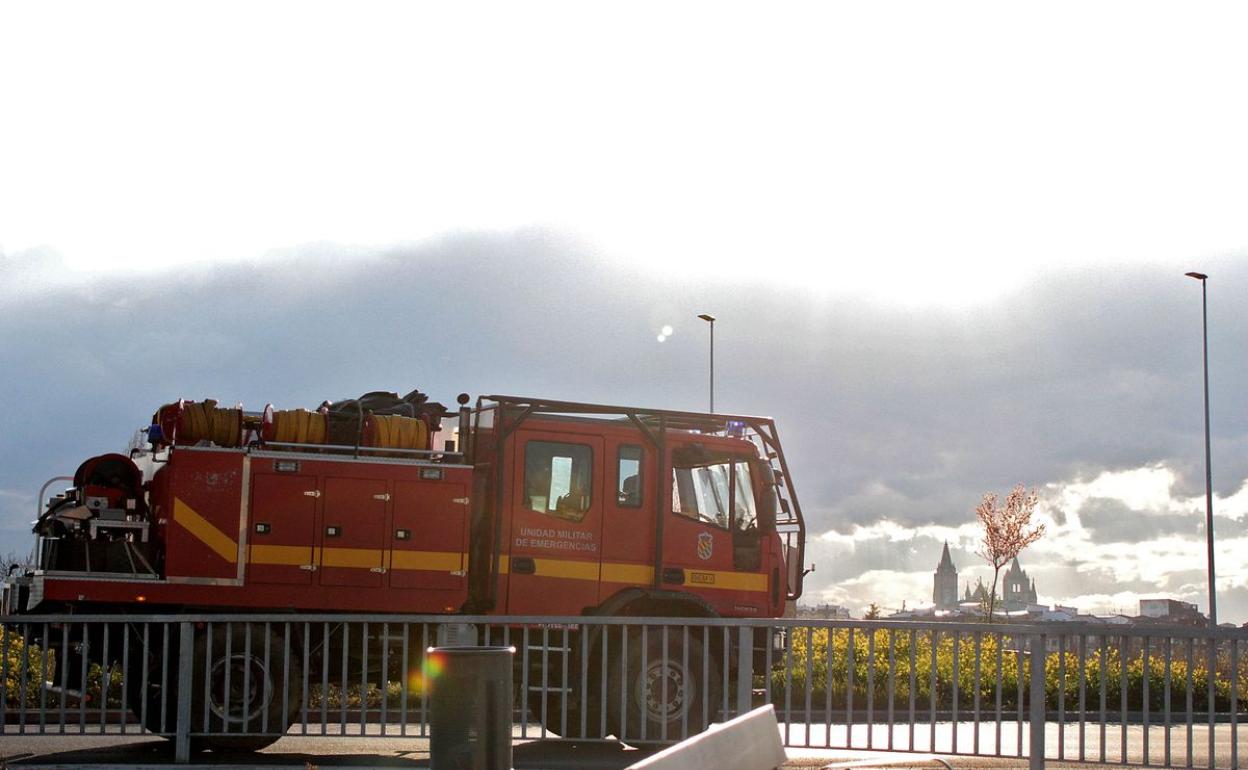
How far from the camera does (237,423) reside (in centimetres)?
1398

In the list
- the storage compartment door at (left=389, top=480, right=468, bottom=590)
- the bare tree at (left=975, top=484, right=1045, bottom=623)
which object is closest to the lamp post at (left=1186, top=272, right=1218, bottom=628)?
the bare tree at (left=975, top=484, right=1045, bottom=623)

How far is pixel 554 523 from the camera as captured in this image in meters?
14.9

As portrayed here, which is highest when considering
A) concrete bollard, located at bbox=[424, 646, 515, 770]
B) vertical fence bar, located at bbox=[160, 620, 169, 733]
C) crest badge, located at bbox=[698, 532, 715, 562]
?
crest badge, located at bbox=[698, 532, 715, 562]

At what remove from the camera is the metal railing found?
10.3 meters

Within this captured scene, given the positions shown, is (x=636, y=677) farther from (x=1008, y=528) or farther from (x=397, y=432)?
(x=1008, y=528)

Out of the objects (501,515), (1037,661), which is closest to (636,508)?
(501,515)

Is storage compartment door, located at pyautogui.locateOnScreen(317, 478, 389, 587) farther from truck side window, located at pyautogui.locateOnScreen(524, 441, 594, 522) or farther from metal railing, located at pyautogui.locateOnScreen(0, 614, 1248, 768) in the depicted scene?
truck side window, located at pyautogui.locateOnScreen(524, 441, 594, 522)

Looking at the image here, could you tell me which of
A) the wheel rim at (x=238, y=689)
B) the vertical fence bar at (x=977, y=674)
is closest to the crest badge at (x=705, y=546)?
the wheel rim at (x=238, y=689)

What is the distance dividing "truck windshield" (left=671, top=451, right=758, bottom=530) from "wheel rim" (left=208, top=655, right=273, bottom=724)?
473cm

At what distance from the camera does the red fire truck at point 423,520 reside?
1362 centimetres

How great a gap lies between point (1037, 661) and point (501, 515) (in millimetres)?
6058

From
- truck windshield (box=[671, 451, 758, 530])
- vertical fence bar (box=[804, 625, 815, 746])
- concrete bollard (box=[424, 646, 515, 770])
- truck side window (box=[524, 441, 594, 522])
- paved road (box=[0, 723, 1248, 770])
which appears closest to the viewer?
concrete bollard (box=[424, 646, 515, 770])

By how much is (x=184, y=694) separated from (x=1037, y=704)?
6294 mm

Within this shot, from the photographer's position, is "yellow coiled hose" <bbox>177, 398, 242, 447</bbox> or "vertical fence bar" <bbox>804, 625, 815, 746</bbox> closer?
"vertical fence bar" <bbox>804, 625, 815, 746</bbox>
